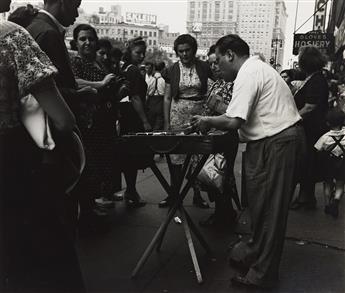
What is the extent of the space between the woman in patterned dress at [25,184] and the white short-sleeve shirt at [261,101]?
1.52 metres

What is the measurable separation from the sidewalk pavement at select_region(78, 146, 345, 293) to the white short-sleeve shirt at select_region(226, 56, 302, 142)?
1187 millimetres

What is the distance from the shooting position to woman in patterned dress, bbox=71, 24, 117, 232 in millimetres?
4574

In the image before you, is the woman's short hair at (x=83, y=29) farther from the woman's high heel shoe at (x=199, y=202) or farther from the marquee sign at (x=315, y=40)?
the marquee sign at (x=315, y=40)

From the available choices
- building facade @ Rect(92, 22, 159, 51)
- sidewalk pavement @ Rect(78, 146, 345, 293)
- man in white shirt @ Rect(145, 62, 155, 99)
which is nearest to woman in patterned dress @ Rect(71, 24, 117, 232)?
sidewalk pavement @ Rect(78, 146, 345, 293)

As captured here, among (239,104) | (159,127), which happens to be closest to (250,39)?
(159,127)

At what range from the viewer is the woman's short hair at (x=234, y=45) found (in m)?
3.41

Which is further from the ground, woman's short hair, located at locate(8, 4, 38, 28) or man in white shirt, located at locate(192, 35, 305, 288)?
woman's short hair, located at locate(8, 4, 38, 28)

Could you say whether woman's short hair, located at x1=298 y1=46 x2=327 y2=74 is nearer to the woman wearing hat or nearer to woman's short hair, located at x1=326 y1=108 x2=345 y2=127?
woman's short hair, located at x1=326 y1=108 x2=345 y2=127

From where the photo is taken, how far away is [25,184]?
6.18 feet

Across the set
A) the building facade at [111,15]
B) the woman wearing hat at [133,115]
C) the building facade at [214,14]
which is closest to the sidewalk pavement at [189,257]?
the woman wearing hat at [133,115]

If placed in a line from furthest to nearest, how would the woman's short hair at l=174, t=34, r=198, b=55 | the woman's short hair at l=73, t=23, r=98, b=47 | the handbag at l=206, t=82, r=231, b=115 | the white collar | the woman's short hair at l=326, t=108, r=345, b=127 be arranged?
the woman's short hair at l=326, t=108, r=345, b=127
the woman's short hair at l=174, t=34, r=198, b=55
the woman's short hair at l=73, t=23, r=98, b=47
the handbag at l=206, t=82, r=231, b=115
the white collar

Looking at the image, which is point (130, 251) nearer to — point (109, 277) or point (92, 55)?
point (109, 277)

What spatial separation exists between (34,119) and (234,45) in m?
1.98

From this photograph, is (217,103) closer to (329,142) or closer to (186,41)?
(186,41)
